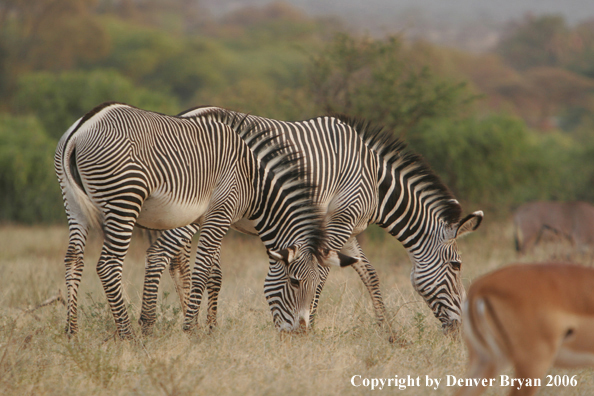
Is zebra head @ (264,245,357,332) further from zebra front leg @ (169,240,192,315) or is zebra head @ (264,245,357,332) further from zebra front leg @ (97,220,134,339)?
zebra front leg @ (169,240,192,315)

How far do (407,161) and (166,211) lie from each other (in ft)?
7.77

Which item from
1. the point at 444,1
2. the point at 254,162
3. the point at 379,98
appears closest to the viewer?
the point at 254,162

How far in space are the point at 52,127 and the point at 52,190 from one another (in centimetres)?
590

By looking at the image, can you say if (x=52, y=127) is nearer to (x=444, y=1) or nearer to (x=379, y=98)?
(x=379, y=98)

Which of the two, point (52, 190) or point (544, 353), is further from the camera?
point (52, 190)

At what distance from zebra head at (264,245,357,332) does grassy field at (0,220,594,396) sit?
0.14 m

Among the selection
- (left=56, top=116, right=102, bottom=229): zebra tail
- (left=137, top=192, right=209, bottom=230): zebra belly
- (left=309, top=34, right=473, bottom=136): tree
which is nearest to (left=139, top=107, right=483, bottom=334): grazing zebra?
(left=137, top=192, right=209, bottom=230): zebra belly

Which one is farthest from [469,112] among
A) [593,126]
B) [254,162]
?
[593,126]

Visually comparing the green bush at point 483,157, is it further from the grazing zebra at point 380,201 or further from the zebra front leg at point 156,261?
the zebra front leg at point 156,261

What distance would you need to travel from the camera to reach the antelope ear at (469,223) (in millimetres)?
5531

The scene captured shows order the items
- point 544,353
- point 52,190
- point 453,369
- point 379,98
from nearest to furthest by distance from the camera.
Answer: point 544,353
point 453,369
point 379,98
point 52,190

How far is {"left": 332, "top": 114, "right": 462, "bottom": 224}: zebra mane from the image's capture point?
6.02 m

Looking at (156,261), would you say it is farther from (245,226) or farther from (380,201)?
(380,201)

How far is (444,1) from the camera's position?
16950 cm
